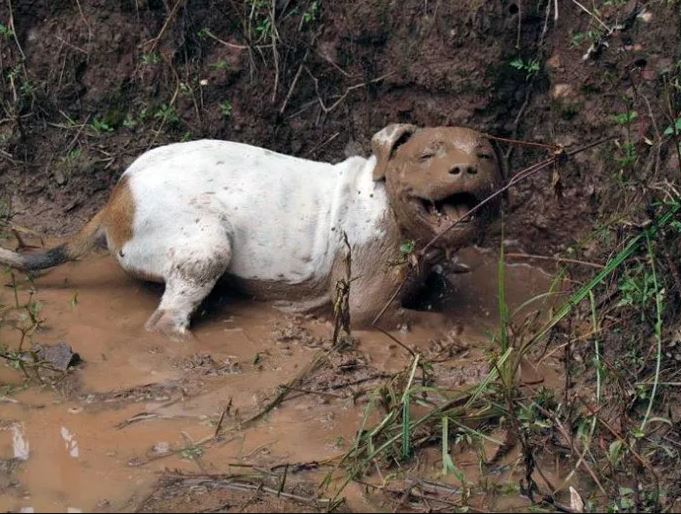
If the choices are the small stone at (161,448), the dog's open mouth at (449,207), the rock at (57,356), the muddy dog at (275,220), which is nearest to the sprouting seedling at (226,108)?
the muddy dog at (275,220)

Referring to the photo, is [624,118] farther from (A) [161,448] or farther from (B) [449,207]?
(A) [161,448]

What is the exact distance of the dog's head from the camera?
5.21 m

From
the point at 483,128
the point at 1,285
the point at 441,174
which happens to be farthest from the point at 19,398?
the point at 483,128

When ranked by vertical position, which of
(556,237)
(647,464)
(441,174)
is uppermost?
(441,174)

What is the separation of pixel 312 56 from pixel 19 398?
286 centimetres

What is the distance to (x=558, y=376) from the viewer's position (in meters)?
4.93

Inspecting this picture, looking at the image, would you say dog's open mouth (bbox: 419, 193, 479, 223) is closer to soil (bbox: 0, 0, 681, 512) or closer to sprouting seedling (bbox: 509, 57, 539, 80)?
soil (bbox: 0, 0, 681, 512)

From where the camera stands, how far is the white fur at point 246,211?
5523mm

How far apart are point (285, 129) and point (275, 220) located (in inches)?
41.7

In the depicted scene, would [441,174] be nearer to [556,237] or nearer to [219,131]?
[556,237]

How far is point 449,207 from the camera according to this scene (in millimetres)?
5363

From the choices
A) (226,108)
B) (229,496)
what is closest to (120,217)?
(226,108)

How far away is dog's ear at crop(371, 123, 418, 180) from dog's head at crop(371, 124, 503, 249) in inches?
0.7

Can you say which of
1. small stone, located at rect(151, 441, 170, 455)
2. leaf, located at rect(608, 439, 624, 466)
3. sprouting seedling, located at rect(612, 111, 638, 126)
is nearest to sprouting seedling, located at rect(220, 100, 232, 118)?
sprouting seedling, located at rect(612, 111, 638, 126)
